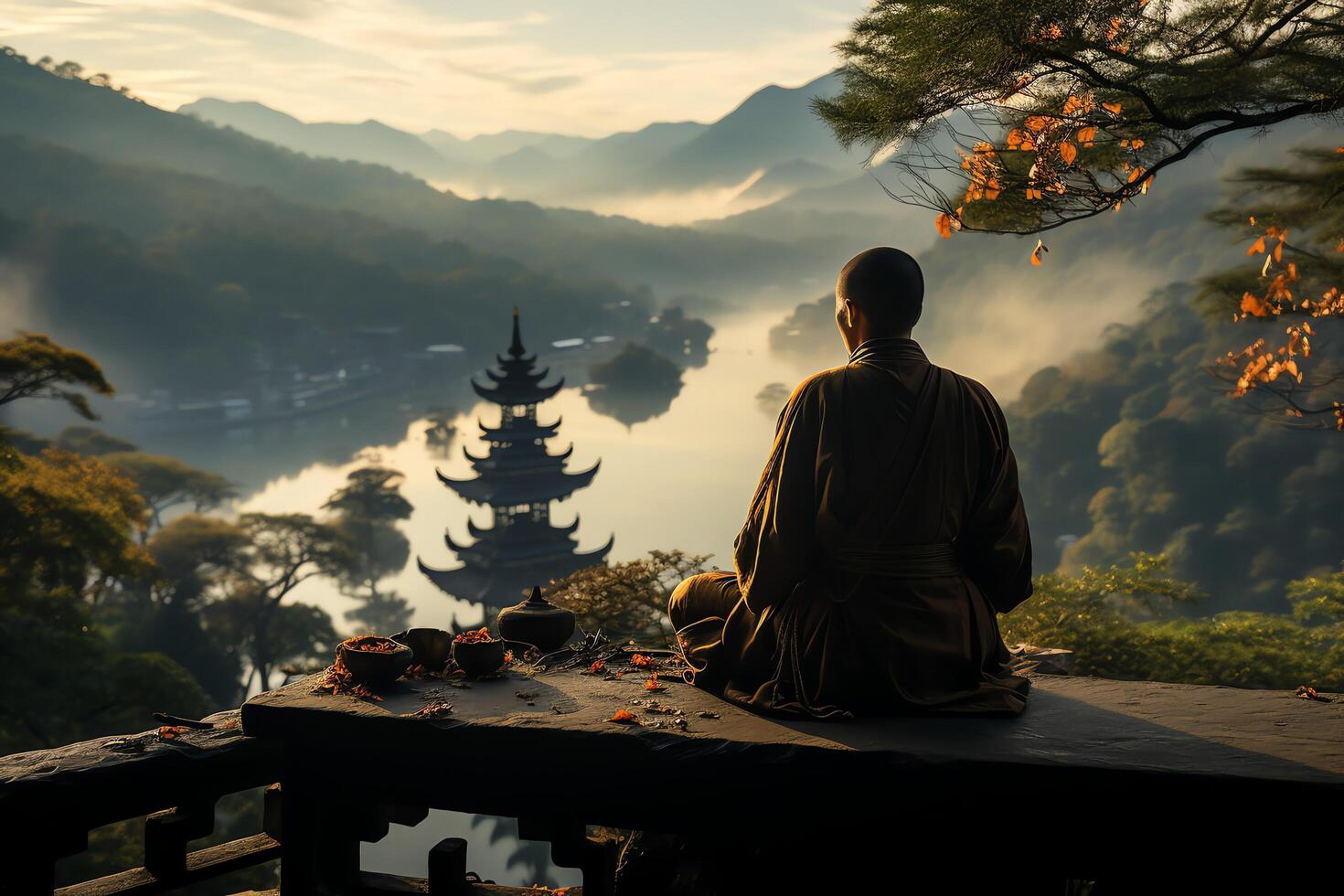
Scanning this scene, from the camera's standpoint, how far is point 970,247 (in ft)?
136

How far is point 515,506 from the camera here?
Result: 2747 cm

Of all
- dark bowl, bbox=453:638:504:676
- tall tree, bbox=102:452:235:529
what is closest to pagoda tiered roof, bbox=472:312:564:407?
tall tree, bbox=102:452:235:529

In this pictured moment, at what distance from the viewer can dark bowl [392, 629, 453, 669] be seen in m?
4.41

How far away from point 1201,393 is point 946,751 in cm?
2823

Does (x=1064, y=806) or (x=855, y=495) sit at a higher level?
(x=855, y=495)

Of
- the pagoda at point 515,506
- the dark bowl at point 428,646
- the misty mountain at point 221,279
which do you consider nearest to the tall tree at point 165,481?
the pagoda at point 515,506

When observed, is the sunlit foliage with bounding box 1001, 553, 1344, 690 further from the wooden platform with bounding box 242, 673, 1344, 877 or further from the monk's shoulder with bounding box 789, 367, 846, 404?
the monk's shoulder with bounding box 789, 367, 846, 404

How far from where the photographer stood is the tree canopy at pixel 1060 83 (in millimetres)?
5078

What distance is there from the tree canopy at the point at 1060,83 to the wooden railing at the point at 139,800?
12.3 feet

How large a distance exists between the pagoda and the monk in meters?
22.9

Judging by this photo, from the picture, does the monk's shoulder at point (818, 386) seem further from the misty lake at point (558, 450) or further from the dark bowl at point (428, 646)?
the misty lake at point (558, 450)

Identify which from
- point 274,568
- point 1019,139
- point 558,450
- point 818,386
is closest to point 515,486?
point 274,568

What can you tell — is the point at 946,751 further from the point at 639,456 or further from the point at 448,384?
the point at 448,384

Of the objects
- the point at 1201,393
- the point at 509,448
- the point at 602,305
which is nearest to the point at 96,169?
the point at 602,305
